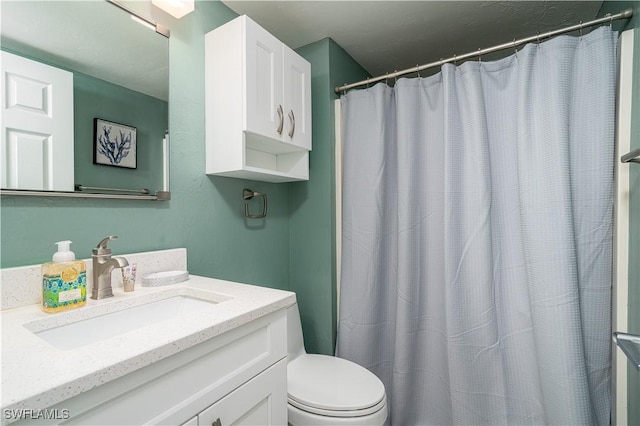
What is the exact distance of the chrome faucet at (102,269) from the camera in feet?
3.01

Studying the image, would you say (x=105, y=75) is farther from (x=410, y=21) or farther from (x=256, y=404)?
(x=410, y=21)

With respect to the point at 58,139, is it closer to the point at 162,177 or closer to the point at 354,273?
the point at 162,177

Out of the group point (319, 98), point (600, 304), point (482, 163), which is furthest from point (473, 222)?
point (319, 98)

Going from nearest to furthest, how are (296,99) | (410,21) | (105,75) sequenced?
(105,75) < (296,99) < (410,21)

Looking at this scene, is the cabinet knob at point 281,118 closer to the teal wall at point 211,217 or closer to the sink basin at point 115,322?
the teal wall at point 211,217

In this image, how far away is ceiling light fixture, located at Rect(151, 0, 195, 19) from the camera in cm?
120

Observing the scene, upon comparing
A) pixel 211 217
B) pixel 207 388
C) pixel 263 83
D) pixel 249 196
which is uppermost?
pixel 263 83

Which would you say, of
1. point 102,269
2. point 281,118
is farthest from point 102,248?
point 281,118

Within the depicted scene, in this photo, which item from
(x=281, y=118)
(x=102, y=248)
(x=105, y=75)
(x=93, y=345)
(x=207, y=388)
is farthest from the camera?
(x=281, y=118)

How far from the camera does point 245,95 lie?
127 centimetres

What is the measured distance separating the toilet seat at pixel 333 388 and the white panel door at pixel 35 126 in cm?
118

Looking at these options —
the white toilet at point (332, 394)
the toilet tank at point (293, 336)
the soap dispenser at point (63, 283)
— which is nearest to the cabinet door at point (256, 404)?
the white toilet at point (332, 394)

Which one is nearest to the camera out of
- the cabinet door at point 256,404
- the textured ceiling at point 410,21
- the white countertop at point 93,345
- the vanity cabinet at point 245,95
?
the white countertop at point 93,345

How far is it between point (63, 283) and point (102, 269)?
0.13 meters
